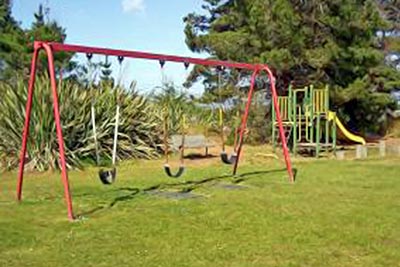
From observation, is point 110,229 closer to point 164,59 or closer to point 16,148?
point 164,59

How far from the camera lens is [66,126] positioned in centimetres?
1411

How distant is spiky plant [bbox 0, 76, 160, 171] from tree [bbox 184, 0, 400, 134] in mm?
5446

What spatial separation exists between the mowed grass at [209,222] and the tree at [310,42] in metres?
7.93

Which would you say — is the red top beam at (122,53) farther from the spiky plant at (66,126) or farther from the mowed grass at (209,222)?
the spiky plant at (66,126)

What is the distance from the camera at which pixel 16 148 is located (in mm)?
14281

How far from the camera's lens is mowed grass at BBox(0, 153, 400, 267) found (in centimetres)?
563

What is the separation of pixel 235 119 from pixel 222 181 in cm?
939

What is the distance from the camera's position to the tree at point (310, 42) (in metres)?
19.1

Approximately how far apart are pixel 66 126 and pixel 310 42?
9.73 meters

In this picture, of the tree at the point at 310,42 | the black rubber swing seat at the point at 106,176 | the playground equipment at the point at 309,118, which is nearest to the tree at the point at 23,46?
the tree at the point at 310,42

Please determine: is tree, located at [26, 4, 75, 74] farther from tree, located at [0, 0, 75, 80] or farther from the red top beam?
the red top beam

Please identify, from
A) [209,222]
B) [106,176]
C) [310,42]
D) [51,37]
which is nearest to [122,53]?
[106,176]

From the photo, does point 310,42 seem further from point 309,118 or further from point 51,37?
point 51,37

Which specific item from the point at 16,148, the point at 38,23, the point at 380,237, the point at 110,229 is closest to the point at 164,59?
the point at 110,229
